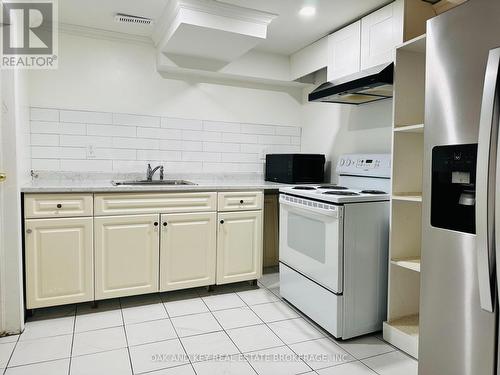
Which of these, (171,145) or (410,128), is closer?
(410,128)

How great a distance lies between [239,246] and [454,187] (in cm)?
181

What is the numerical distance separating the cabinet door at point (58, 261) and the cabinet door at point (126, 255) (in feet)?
0.23

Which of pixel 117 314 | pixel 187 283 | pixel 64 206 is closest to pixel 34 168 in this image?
pixel 64 206

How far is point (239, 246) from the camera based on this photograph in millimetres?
2891

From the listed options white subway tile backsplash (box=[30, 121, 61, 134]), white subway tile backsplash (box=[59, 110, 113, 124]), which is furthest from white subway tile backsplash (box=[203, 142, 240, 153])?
Result: white subway tile backsplash (box=[30, 121, 61, 134])

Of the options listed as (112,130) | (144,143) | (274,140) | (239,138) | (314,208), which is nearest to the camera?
(314,208)

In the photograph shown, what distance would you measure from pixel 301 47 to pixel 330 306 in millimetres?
2368

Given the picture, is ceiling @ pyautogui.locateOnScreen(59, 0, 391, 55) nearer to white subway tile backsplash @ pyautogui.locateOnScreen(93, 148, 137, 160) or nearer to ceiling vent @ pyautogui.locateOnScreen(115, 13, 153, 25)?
ceiling vent @ pyautogui.locateOnScreen(115, 13, 153, 25)

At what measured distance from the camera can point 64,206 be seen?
233 centimetres

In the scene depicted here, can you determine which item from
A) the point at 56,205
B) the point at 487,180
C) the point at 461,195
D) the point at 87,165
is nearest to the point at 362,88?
the point at 461,195

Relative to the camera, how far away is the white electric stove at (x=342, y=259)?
6.88 ft

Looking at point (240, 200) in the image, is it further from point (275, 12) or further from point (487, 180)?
point (487, 180)

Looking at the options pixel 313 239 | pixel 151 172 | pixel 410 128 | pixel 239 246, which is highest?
pixel 410 128

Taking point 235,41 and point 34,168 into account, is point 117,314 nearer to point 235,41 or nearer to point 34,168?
point 34,168
